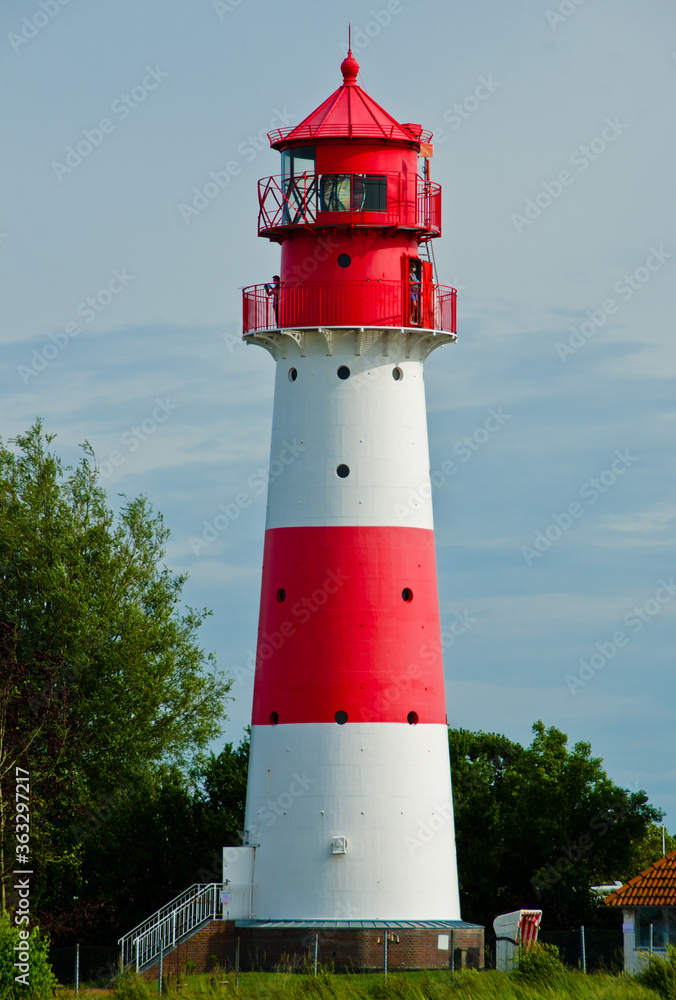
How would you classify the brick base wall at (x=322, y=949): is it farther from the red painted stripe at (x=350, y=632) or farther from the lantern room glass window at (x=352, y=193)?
the lantern room glass window at (x=352, y=193)

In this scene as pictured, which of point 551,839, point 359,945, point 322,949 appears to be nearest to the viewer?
point 359,945

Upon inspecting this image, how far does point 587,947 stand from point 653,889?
3.44 meters

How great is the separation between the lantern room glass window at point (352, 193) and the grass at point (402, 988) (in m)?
16.4

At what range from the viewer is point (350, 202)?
4206 cm

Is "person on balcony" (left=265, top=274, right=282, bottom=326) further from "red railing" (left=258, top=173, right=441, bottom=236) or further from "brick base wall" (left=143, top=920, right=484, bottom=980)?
"brick base wall" (left=143, top=920, right=484, bottom=980)

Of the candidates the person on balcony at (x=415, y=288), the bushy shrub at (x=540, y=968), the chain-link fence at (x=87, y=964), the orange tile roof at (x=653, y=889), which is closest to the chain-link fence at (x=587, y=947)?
the orange tile roof at (x=653, y=889)

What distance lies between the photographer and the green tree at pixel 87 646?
49.6 m

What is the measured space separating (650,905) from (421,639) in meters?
7.38

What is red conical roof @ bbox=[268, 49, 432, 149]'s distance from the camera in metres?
42.2

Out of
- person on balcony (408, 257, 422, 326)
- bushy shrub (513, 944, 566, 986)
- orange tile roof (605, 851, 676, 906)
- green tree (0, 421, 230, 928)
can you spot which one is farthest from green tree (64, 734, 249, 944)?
person on balcony (408, 257, 422, 326)

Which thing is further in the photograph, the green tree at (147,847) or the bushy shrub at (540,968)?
the green tree at (147,847)

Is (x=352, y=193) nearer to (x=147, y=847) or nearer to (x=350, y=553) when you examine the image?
(x=350, y=553)

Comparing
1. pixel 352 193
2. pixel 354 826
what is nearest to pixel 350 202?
pixel 352 193

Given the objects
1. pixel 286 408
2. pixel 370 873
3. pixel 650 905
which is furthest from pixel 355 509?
pixel 650 905
